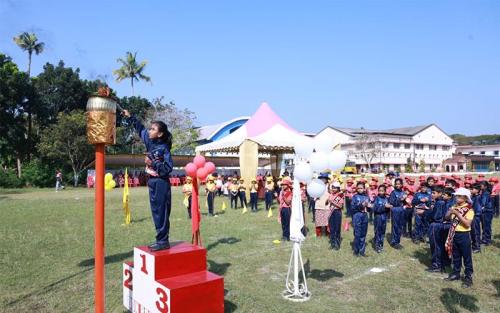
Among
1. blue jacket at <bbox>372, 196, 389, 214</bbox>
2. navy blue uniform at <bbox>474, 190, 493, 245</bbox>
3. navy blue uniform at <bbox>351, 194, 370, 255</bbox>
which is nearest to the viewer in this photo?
navy blue uniform at <bbox>351, 194, 370, 255</bbox>

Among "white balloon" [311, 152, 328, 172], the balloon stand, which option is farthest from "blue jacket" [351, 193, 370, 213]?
the balloon stand

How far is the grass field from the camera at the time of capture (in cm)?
574

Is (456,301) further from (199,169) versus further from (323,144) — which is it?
(199,169)

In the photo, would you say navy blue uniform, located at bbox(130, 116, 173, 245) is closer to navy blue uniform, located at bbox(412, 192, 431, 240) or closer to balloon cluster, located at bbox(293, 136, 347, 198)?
balloon cluster, located at bbox(293, 136, 347, 198)

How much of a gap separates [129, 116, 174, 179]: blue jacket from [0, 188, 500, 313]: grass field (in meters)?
2.14

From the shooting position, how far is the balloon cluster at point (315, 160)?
619cm

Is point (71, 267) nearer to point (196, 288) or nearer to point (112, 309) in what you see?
point (112, 309)

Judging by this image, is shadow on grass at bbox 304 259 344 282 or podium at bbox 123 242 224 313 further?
shadow on grass at bbox 304 259 344 282

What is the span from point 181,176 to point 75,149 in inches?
386

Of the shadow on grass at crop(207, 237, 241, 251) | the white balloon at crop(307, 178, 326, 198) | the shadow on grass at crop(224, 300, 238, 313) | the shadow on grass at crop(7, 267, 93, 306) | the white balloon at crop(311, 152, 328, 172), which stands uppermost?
the white balloon at crop(311, 152, 328, 172)

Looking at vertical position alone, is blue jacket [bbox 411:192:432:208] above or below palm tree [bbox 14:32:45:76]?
below

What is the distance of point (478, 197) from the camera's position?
9.97 metres

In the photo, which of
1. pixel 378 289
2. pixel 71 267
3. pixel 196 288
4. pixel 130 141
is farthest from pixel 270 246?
pixel 130 141

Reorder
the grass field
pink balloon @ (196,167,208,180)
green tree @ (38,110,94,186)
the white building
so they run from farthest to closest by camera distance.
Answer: the white building → green tree @ (38,110,94,186) → pink balloon @ (196,167,208,180) → the grass field
